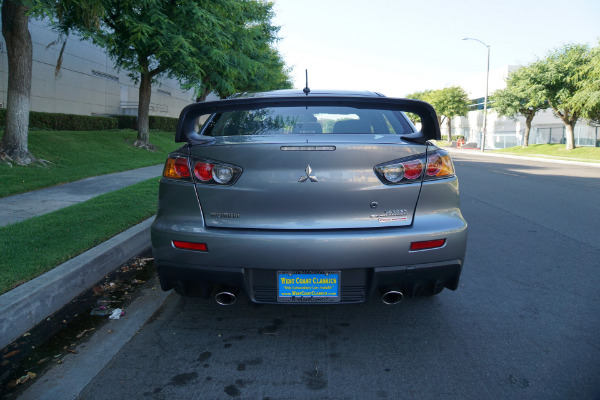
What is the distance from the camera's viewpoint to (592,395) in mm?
2475

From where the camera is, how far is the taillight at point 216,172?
2.87 m

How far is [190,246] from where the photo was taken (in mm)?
2902

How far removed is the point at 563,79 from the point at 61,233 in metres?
39.5

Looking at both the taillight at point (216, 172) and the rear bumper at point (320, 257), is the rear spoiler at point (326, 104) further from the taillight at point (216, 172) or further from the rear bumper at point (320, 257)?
the rear bumper at point (320, 257)

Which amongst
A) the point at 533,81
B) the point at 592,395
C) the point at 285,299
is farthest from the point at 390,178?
the point at 533,81

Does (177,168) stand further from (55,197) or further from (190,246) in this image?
(55,197)

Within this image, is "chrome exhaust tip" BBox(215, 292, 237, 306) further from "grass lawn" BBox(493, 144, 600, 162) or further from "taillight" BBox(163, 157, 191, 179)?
"grass lawn" BBox(493, 144, 600, 162)

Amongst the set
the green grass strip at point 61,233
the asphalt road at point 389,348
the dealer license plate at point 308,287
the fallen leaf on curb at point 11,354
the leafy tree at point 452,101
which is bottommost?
the fallen leaf on curb at point 11,354

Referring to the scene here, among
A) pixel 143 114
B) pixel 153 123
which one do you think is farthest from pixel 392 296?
pixel 153 123

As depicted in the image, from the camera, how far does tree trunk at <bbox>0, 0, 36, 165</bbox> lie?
36.2 ft

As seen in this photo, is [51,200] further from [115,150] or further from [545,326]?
[115,150]

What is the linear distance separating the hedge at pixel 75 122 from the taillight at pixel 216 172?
54.4 ft

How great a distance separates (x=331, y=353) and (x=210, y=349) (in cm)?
78

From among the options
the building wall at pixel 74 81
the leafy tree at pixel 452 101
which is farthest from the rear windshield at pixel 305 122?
the leafy tree at pixel 452 101
